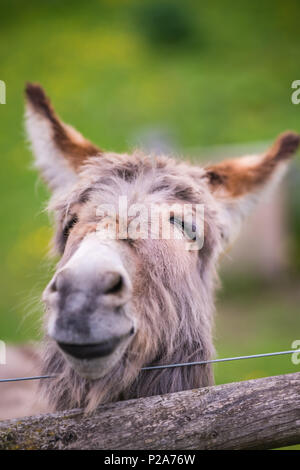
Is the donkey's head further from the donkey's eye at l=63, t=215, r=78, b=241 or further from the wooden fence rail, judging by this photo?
the wooden fence rail

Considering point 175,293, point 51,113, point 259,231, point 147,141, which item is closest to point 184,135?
point 147,141

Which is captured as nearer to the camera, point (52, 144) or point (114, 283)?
point (114, 283)

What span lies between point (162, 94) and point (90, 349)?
12.1 m

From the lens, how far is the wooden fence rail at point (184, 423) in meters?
1.75

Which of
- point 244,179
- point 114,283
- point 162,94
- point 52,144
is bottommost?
point 114,283

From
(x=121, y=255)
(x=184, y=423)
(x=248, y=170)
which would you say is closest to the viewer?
Answer: (x=184, y=423)

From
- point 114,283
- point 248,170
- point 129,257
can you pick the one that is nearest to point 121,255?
point 129,257

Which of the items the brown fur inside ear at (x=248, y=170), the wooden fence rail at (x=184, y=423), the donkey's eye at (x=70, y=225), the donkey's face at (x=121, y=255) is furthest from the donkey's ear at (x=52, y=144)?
the wooden fence rail at (x=184, y=423)

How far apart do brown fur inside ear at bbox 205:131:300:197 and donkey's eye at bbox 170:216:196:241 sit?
63cm

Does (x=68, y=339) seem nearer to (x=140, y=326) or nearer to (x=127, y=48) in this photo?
(x=140, y=326)

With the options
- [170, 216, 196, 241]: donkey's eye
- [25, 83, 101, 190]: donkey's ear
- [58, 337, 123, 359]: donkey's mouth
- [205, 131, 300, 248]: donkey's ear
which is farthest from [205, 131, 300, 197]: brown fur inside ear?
[58, 337, 123, 359]: donkey's mouth

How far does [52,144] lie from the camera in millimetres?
3115

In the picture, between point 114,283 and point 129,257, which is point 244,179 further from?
point 114,283
